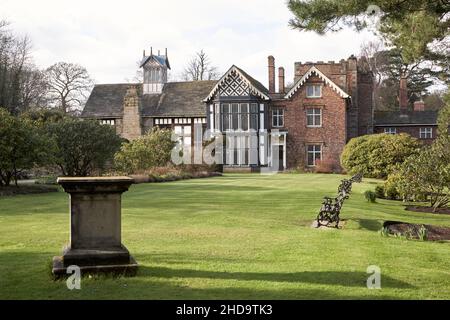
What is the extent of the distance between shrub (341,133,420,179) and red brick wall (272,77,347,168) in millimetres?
10029

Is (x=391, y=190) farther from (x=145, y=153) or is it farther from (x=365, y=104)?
(x=365, y=104)

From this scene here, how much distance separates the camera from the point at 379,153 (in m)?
30.7

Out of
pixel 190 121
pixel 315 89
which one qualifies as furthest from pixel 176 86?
pixel 315 89

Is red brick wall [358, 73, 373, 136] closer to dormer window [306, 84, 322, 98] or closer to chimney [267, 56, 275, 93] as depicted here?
dormer window [306, 84, 322, 98]

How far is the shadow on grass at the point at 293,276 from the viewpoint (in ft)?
22.4

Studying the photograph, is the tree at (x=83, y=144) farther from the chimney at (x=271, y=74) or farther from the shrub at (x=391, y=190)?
the chimney at (x=271, y=74)

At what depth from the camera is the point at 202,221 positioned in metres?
12.5

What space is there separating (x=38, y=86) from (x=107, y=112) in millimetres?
12922

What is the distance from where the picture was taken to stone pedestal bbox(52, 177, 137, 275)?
22.9 feet

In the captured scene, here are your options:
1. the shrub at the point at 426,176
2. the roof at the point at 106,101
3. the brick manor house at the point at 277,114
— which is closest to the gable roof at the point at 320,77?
the brick manor house at the point at 277,114

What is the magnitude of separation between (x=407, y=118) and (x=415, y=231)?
37.9m

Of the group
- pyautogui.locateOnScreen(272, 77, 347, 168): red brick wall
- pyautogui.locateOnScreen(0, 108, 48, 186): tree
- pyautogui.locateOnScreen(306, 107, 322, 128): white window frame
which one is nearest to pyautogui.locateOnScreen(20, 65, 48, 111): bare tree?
pyautogui.locateOnScreen(272, 77, 347, 168): red brick wall

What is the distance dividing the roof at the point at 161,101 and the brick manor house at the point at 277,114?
9 cm
